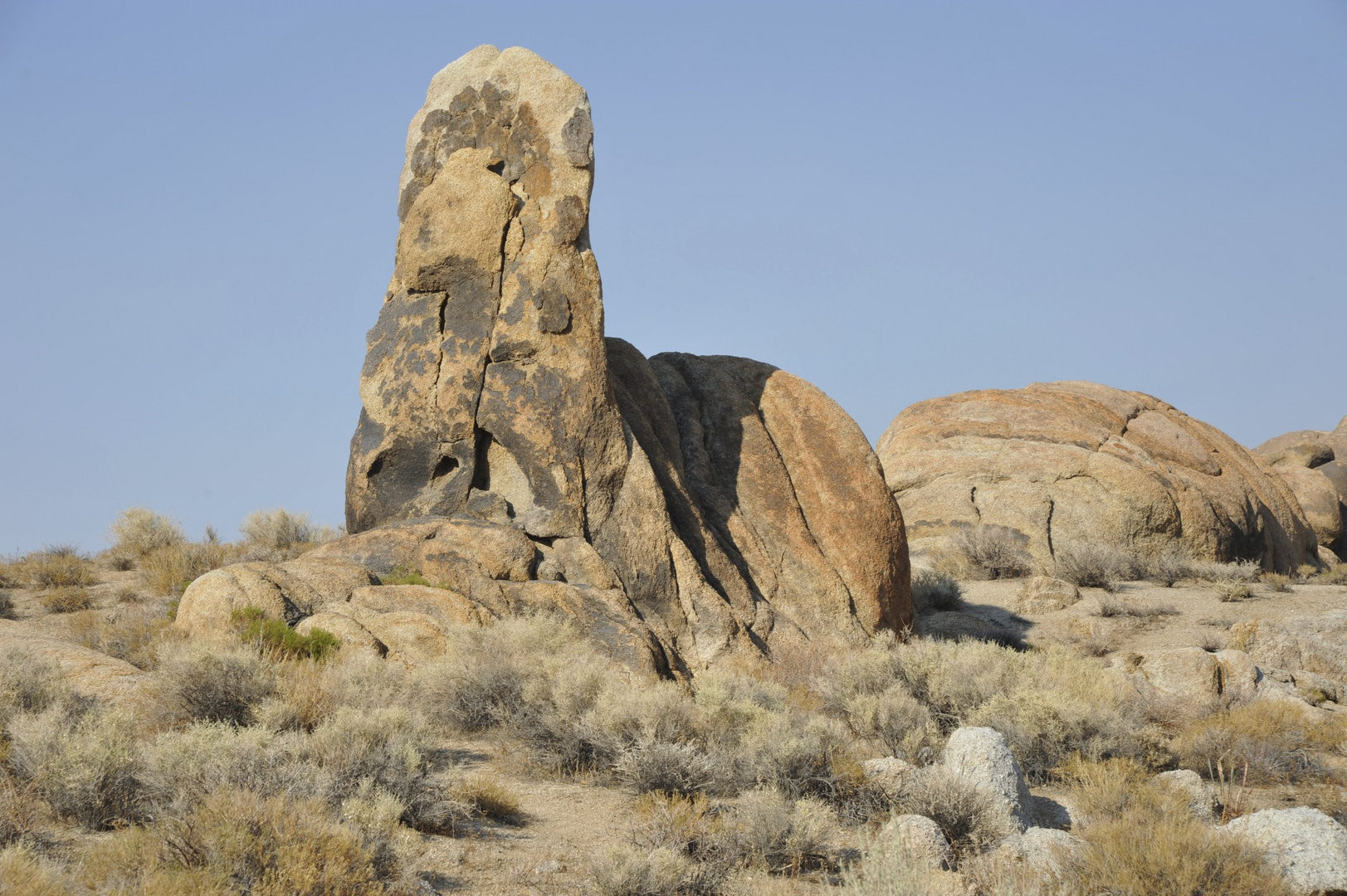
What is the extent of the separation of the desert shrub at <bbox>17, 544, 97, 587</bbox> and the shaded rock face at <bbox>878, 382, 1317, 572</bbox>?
13240 millimetres

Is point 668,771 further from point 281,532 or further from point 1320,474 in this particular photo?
point 1320,474

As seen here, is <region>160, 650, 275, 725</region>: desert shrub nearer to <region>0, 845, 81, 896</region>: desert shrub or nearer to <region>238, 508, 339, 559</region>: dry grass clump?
<region>0, 845, 81, 896</region>: desert shrub

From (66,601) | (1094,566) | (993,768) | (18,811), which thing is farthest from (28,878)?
(1094,566)

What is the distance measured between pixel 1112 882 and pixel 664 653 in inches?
188

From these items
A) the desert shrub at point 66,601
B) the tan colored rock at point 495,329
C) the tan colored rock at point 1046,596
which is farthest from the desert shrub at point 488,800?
the tan colored rock at point 1046,596

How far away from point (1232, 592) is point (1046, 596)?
291 cm

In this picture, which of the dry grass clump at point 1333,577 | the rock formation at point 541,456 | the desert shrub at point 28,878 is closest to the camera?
the desert shrub at point 28,878

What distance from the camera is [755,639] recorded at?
34.7ft

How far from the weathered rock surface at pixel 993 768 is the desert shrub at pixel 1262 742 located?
1.82m

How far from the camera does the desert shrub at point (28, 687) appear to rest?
241 inches

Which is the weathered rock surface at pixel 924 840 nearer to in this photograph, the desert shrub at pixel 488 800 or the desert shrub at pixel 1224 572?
the desert shrub at pixel 488 800

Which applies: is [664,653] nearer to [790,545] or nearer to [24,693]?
[790,545]

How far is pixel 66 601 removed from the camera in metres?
13.4

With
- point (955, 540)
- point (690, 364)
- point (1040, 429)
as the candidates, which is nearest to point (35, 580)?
point (690, 364)
